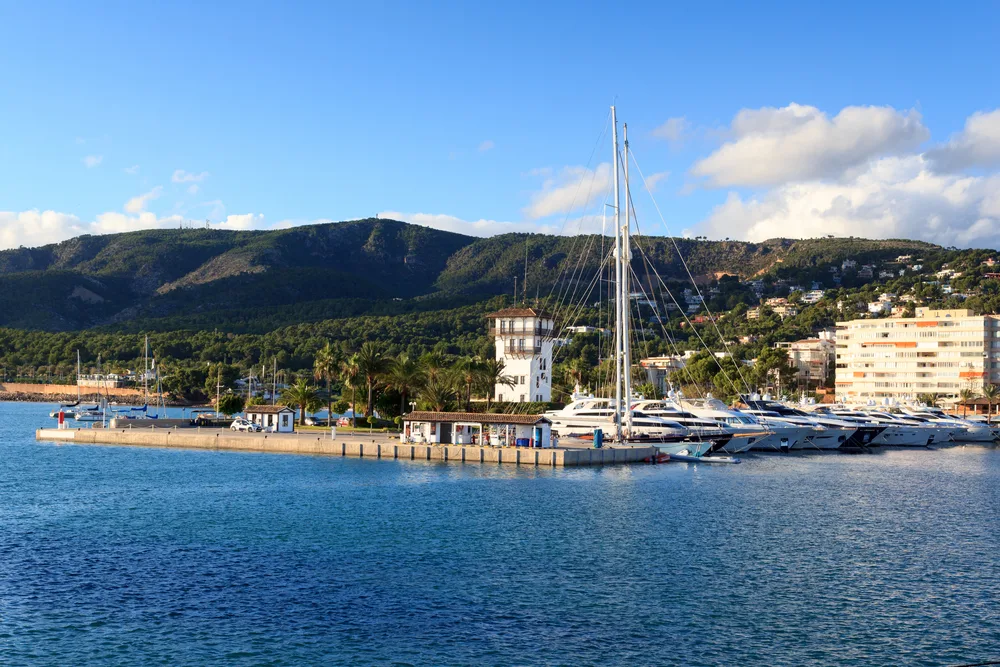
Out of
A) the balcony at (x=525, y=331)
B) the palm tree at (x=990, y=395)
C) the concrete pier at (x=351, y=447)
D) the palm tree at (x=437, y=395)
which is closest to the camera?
the concrete pier at (x=351, y=447)

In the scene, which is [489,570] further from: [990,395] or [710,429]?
[990,395]

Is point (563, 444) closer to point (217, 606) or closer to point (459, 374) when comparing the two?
point (459, 374)

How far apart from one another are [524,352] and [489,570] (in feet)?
253

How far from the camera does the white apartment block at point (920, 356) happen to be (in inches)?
6324

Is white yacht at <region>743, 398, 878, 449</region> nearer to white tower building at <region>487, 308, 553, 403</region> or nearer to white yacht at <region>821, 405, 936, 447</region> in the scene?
white yacht at <region>821, 405, 936, 447</region>

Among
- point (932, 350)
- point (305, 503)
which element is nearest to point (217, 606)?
point (305, 503)

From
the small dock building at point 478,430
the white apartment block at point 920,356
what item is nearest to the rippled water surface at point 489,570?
the small dock building at point 478,430

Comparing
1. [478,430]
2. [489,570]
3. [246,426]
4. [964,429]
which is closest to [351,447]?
[478,430]

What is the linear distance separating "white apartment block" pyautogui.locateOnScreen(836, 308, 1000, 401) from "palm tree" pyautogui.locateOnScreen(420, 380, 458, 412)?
302ft

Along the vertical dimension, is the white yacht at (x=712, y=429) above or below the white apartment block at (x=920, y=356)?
below

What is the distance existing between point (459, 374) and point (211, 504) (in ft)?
160

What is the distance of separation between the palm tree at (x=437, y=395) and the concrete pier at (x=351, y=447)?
1187 centimetres

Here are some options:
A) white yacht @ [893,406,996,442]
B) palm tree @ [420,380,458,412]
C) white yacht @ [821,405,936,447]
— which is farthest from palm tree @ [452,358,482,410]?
white yacht @ [893,406,996,442]

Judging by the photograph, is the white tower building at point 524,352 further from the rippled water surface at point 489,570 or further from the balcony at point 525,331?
the rippled water surface at point 489,570
